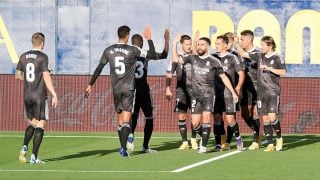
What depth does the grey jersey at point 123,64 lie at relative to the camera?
19594 millimetres

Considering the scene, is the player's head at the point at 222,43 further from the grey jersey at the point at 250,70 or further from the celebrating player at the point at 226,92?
the grey jersey at the point at 250,70

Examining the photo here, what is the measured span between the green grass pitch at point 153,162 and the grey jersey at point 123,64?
133 centimetres

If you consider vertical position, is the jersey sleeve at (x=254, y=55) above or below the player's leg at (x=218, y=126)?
above

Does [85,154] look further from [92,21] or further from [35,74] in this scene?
[92,21]

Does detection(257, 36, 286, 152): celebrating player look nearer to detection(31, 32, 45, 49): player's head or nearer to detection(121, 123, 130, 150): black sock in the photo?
detection(121, 123, 130, 150): black sock

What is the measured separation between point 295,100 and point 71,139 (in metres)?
6.75

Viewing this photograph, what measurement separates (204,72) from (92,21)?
15.9 m

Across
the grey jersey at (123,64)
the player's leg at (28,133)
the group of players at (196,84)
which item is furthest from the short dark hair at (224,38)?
the player's leg at (28,133)

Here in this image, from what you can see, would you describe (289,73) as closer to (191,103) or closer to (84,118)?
(84,118)

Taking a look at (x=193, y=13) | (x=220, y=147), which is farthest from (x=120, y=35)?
(x=193, y=13)

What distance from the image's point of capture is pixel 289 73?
35.3 m

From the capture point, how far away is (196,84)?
2036 centimetres

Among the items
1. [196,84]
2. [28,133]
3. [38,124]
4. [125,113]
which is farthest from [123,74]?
[28,133]

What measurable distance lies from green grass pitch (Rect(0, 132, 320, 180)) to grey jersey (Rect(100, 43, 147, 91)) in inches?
52.2
